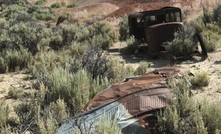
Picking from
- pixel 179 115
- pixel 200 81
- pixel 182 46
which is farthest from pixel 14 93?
pixel 182 46

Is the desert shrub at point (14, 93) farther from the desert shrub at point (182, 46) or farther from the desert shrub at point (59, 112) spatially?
the desert shrub at point (182, 46)

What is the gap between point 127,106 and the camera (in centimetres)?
531

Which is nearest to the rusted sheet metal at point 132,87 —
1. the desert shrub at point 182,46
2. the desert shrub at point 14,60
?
the desert shrub at point 182,46

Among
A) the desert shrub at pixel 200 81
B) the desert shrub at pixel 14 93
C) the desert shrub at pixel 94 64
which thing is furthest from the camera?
the desert shrub at pixel 94 64

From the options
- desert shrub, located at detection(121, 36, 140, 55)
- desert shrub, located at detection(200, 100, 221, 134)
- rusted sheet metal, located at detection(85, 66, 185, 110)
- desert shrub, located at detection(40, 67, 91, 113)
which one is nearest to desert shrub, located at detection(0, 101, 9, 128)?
desert shrub, located at detection(40, 67, 91, 113)

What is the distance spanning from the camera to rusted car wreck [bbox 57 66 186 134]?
4.96 m

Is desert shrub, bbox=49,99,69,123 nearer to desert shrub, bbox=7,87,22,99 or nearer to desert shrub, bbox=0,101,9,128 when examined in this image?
desert shrub, bbox=0,101,9,128

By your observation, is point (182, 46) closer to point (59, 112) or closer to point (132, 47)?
point (132, 47)

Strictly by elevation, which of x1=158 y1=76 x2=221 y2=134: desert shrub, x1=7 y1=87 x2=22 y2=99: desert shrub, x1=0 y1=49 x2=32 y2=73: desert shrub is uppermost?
x1=0 y1=49 x2=32 y2=73: desert shrub

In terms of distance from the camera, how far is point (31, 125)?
18.2ft

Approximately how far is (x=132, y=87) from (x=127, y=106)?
0.70m

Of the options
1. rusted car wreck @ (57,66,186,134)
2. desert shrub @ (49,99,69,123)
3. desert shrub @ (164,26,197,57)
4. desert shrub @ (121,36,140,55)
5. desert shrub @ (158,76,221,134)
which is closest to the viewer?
desert shrub @ (158,76,221,134)

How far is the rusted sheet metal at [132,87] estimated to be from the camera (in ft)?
18.8

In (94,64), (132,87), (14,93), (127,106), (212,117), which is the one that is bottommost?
(14,93)
